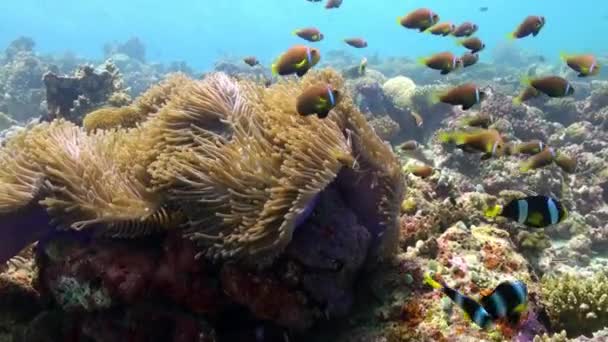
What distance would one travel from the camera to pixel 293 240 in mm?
3408

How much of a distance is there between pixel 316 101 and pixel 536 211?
5.52 ft

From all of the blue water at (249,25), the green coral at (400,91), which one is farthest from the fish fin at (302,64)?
the blue water at (249,25)

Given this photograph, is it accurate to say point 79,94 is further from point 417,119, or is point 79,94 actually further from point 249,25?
point 249,25

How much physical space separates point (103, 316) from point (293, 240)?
4.65 ft

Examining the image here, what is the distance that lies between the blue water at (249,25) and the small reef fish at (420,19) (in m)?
47.2

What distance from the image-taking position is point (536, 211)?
134 inches

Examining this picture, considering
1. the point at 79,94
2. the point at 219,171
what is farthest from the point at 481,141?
the point at 79,94

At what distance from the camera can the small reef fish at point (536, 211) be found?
3.39m

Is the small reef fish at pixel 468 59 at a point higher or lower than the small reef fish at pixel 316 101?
lower

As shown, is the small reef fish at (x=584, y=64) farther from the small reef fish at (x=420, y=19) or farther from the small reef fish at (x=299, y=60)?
the small reef fish at (x=299, y=60)

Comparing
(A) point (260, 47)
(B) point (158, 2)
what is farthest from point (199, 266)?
(B) point (158, 2)

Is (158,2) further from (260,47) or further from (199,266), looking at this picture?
(199,266)

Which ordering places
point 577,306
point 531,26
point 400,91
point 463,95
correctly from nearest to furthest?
point 577,306
point 463,95
point 531,26
point 400,91

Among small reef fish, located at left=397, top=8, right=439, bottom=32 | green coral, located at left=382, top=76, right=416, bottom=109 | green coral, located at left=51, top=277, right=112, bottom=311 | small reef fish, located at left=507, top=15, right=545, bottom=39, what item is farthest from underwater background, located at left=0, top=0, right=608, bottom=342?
green coral, located at left=382, top=76, right=416, bottom=109
